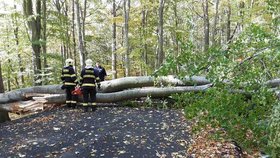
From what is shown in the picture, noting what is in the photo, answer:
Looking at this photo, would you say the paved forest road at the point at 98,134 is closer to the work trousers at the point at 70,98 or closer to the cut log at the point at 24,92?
the work trousers at the point at 70,98

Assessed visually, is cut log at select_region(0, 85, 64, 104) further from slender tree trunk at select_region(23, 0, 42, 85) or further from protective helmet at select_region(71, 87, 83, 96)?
slender tree trunk at select_region(23, 0, 42, 85)

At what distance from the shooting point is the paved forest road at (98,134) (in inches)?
242

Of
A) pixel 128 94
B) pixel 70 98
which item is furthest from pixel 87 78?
pixel 128 94

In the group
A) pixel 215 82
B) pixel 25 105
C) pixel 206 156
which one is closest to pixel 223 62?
pixel 215 82

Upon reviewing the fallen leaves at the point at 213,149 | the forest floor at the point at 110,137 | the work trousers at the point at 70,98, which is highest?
the work trousers at the point at 70,98

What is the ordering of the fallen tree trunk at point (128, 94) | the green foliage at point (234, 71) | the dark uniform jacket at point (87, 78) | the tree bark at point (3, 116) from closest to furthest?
the green foliage at point (234, 71) < the dark uniform jacket at point (87, 78) < the tree bark at point (3, 116) < the fallen tree trunk at point (128, 94)

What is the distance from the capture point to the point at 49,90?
10914 mm

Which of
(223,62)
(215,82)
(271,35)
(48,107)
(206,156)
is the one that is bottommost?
(206,156)

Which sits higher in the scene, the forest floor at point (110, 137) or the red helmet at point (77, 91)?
the red helmet at point (77, 91)

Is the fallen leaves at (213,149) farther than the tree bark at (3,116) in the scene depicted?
No

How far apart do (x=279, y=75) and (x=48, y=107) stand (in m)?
8.29

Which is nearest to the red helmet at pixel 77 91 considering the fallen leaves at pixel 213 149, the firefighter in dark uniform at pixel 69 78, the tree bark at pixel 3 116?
the firefighter in dark uniform at pixel 69 78

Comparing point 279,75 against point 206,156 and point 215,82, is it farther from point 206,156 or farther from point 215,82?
point 206,156

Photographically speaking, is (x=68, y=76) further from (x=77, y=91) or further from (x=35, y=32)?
(x=35, y=32)
